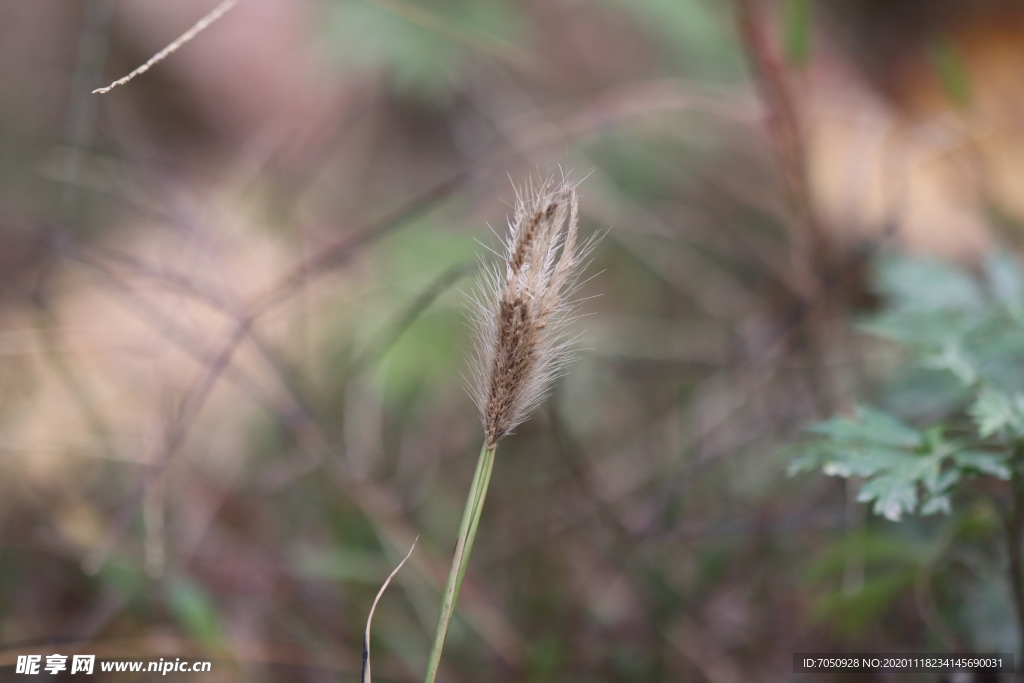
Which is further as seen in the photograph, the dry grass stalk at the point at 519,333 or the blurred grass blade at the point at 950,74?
the blurred grass blade at the point at 950,74

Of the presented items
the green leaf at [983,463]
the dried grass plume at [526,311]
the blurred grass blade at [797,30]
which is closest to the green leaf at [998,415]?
the green leaf at [983,463]

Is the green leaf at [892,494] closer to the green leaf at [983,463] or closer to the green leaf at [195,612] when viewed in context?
the green leaf at [983,463]

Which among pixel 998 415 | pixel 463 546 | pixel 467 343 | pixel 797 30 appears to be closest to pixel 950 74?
pixel 797 30

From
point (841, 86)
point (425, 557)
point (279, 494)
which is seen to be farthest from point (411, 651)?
point (841, 86)

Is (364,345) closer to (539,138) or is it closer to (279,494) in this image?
(279,494)

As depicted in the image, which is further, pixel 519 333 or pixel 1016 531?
pixel 1016 531

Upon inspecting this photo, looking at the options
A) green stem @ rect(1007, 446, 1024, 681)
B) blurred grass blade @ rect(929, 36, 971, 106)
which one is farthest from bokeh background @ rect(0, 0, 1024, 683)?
green stem @ rect(1007, 446, 1024, 681)

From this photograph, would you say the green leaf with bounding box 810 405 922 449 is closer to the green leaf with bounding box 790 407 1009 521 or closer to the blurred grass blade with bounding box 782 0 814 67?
the green leaf with bounding box 790 407 1009 521

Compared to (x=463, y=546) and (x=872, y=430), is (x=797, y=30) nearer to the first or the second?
(x=872, y=430)
